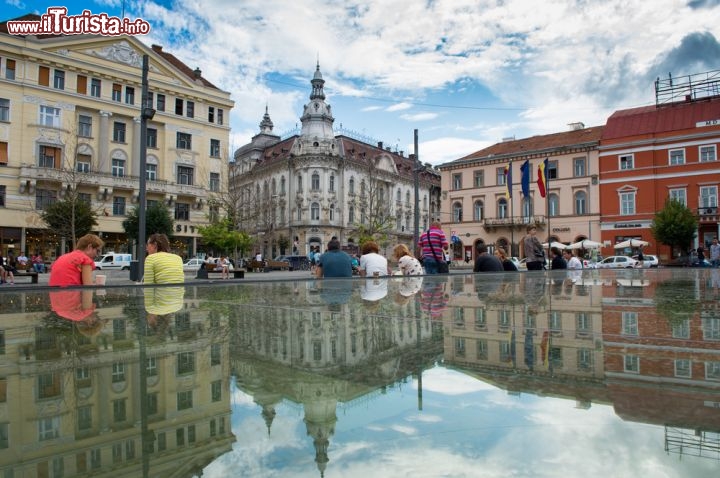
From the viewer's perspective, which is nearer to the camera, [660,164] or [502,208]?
[660,164]

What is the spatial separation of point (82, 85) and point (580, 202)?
4137 centimetres

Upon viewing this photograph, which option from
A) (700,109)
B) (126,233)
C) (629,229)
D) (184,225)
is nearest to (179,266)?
(126,233)

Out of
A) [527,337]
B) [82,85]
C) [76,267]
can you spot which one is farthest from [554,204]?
[527,337]

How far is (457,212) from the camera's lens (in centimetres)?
5078

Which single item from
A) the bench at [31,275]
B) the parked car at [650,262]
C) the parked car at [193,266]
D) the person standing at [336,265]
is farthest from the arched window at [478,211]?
the person standing at [336,265]

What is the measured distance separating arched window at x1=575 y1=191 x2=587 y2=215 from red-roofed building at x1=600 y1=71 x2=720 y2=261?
4.77ft

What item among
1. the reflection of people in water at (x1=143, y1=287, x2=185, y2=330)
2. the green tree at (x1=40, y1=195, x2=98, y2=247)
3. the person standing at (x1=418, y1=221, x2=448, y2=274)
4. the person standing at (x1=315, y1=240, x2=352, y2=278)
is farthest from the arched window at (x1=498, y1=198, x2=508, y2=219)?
the reflection of people in water at (x1=143, y1=287, x2=185, y2=330)

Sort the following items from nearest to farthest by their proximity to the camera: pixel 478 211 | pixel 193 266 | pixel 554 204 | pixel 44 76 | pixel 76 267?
1. pixel 76 267
2. pixel 193 266
3. pixel 44 76
4. pixel 554 204
5. pixel 478 211

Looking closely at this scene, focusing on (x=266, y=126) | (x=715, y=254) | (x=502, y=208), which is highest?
(x=266, y=126)

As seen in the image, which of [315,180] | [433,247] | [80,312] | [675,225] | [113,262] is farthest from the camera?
[315,180]

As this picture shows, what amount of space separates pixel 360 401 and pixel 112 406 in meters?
0.76

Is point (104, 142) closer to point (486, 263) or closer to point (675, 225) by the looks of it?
point (486, 263)

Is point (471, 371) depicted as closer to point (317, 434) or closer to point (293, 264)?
point (317, 434)

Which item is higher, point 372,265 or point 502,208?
point 502,208
